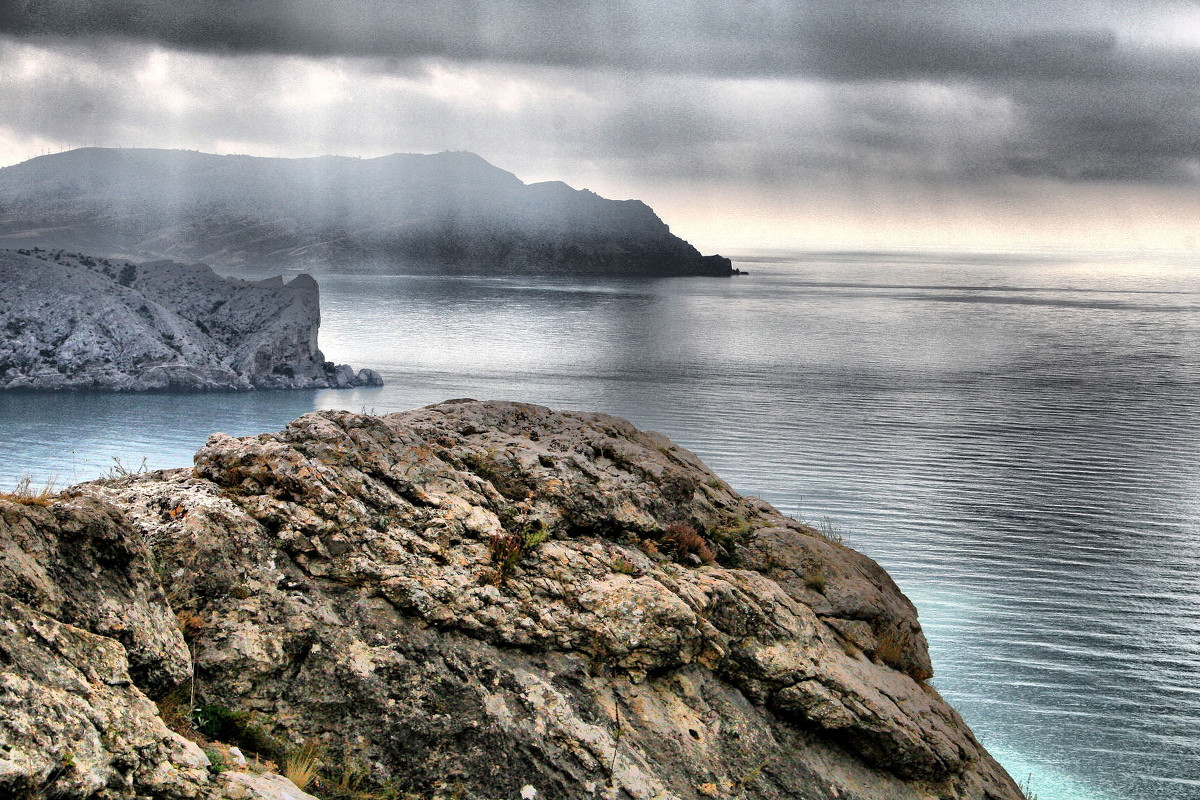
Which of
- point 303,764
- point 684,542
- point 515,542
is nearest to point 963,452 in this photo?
point 684,542

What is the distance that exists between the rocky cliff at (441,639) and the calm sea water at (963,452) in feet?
9.17

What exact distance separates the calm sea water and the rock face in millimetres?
2954

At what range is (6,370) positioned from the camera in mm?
66375

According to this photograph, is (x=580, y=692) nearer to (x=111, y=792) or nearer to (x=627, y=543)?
(x=627, y=543)

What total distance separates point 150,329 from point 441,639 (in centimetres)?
7204

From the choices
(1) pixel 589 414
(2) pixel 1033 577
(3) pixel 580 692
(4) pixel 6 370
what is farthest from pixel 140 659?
(4) pixel 6 370

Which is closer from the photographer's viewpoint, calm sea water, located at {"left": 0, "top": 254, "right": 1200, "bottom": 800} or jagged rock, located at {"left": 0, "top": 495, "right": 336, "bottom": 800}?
jagged rock, located at {"left": 0, "top": 495, "right": 336, "bottom": 800}

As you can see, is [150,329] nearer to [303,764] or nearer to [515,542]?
[515,542]

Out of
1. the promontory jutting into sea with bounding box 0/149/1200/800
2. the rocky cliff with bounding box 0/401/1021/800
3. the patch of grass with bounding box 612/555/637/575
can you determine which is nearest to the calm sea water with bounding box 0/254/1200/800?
the promontory jutting into sea with bounding box 0/149/1200/800

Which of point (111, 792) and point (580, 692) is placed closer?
point (111, 792)

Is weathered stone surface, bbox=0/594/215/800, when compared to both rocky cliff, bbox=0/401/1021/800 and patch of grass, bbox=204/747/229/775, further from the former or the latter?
patch of grass, bbox=204/747/229/775

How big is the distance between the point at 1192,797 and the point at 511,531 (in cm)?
1530

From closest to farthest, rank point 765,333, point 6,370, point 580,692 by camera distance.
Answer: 1. point 580,692
2. point 6,370
3. point 765,333

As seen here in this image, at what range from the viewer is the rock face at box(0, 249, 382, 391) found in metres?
67.1
